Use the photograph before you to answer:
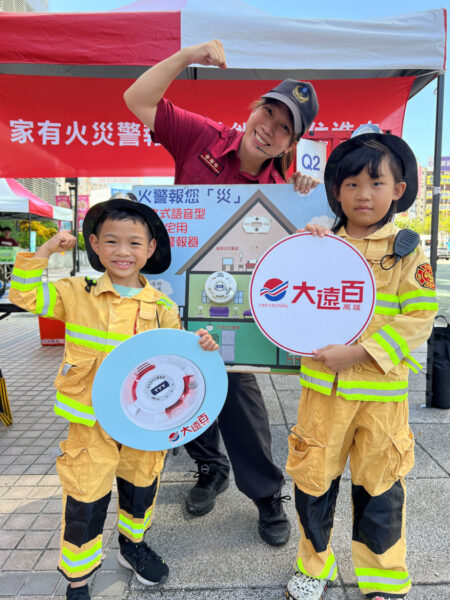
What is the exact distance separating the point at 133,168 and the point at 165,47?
198cm

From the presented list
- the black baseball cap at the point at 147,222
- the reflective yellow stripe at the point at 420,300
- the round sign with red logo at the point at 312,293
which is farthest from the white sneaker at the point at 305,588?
the black baseball cap at the point at 147,222

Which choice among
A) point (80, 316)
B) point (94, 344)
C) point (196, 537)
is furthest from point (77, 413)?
point (196, 537)

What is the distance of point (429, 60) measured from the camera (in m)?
2.42

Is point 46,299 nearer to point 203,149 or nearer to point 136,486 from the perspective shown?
point 136,486

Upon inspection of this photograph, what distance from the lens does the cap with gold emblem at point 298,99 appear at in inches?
64.7

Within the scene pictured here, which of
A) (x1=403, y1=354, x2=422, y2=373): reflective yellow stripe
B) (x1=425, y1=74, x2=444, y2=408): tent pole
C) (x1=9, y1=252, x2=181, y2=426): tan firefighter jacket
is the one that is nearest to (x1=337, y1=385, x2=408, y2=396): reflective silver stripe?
(x1=403, y1=354, x2=422, y2=373): reflective yellow stripe

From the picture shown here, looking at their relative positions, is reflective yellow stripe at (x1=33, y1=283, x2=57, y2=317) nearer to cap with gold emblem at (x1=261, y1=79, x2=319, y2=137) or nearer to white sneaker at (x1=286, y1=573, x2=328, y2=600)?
cap with gold emblem at (x1=261, y1=79, x2=319, y2=137)

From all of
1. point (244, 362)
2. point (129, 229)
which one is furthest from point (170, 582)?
point (129, 229)

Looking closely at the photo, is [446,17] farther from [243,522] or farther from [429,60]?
[243,522]

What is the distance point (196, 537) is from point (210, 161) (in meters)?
1.82

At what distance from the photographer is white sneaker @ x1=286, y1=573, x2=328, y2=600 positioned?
1547 mm

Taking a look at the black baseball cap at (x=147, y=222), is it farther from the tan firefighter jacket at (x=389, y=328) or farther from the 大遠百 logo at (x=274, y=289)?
the tan firefighter jacket at (x=389, y=328)

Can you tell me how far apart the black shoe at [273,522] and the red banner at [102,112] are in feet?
9.77

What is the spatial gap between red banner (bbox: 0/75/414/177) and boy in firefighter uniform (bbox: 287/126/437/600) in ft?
7.53
